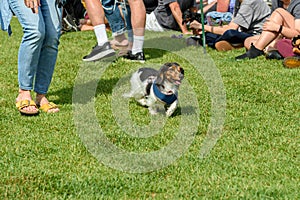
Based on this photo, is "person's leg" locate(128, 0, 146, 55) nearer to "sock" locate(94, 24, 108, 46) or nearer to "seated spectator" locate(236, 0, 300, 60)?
"sock" locate(94, 24, 108, 46)

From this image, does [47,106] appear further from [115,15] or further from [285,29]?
[285,29]

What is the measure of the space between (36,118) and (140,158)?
4.08 ft

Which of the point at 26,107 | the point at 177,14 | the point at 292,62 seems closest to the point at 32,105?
the point at 26,107

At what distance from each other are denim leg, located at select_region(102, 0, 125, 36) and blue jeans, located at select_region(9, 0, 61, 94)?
2.39 metres

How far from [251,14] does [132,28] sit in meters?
1.97

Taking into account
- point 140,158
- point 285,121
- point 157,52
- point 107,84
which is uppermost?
point 140,158

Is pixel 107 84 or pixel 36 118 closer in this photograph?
pixel 36 118

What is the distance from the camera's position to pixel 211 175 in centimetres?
345

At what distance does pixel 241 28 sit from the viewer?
27.2 ft

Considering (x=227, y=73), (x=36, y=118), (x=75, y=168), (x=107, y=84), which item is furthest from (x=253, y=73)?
(x=75, y=168)

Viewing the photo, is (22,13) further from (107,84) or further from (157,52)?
(157,52)

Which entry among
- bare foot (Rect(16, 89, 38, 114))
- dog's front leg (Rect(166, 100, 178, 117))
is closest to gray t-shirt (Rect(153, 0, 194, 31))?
bare foot (Rect(16, 89, 38, 114))

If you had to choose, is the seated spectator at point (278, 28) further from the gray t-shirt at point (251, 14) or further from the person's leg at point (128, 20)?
the person's leg at point (128, 20)

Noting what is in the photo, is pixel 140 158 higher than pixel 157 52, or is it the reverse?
pixel 140 158
